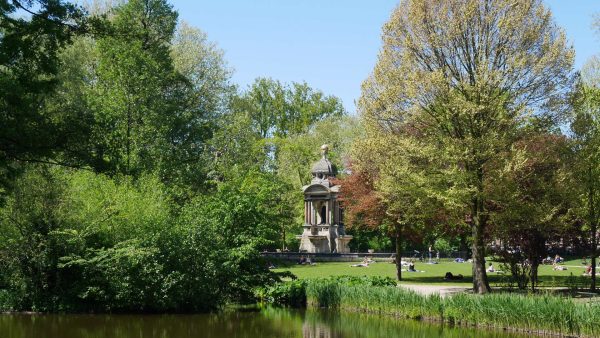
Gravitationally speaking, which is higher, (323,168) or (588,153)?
(323,168)

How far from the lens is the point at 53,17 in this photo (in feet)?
48.2

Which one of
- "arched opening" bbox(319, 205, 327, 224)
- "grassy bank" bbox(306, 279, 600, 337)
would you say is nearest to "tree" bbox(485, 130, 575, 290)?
"grassy bank" bbox(306, 279, 600, 337)

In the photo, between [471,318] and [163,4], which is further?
[163,4]

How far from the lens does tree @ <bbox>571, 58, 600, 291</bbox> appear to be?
79.7 ft

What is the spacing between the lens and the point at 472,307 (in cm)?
1914

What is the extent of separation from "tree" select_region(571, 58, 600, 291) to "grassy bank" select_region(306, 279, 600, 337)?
735 cm

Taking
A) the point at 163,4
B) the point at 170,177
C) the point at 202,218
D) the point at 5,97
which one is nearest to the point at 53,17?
the point at 5,97

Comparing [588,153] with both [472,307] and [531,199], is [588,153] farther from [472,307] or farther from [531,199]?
[472,307]

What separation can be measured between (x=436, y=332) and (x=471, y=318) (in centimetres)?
144

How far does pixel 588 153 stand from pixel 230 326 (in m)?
14.6

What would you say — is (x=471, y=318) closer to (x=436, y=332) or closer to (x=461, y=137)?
(x=436, y=332)

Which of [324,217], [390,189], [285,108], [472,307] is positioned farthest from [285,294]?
[285,108]

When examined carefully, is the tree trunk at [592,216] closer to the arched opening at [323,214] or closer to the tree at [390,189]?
the tree at [390,189]

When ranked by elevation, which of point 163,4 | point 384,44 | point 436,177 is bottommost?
point 436,177
